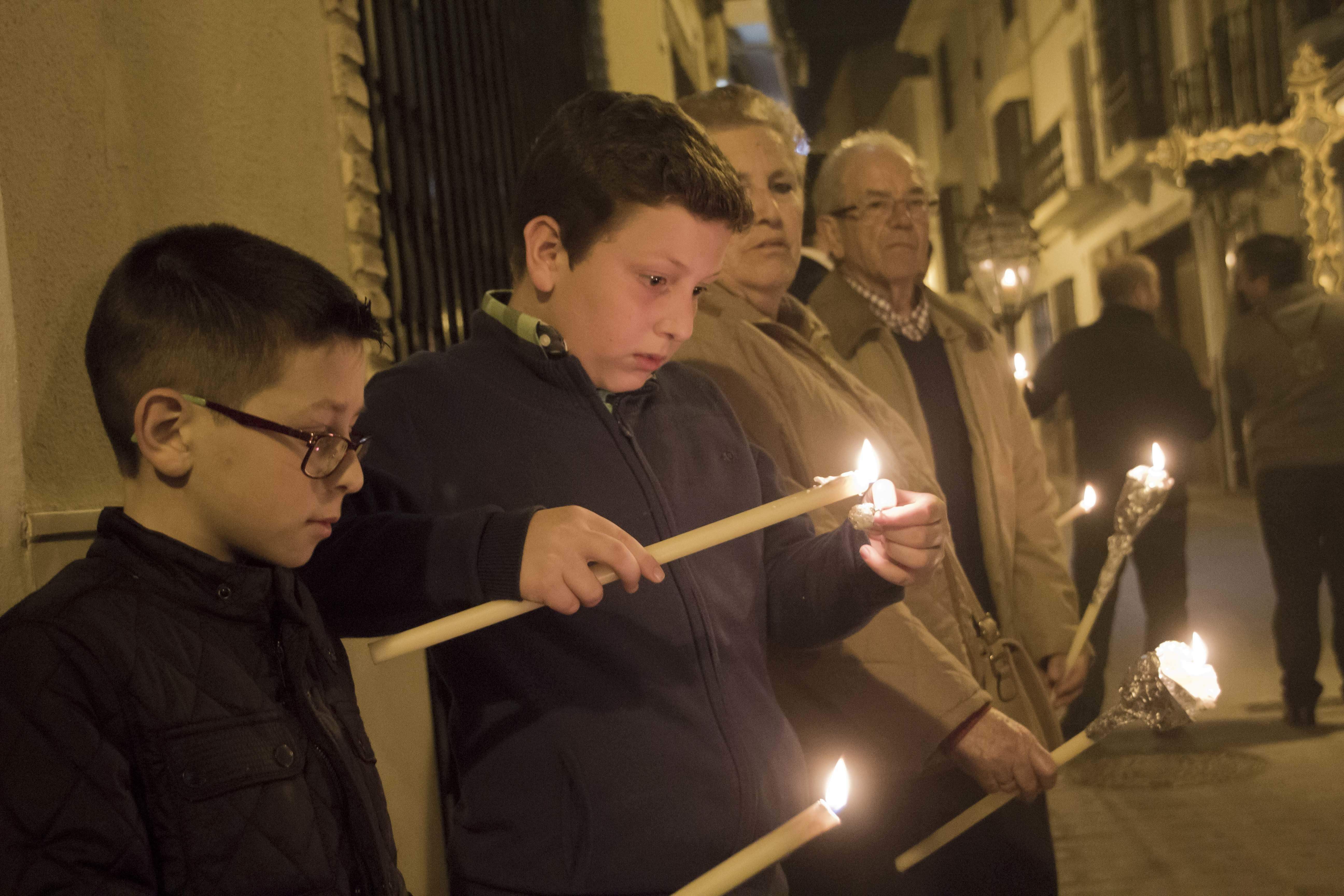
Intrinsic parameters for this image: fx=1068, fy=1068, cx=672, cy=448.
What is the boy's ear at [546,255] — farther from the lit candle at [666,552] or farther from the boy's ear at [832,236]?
the boy's ear at [832,236]

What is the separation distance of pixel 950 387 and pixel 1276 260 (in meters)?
3.16

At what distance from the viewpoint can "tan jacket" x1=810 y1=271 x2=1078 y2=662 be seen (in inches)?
99.5

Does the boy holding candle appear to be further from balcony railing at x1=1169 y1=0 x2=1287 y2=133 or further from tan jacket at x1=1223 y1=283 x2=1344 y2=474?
balcony railing at x1=1169 y1=0 x2=1287 y2=133

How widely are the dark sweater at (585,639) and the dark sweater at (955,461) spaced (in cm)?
103

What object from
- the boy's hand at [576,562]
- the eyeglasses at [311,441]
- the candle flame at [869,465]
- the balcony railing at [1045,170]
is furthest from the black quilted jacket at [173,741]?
the balcony railing at [1045,170]

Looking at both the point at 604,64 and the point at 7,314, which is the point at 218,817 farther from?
the point at 604,64

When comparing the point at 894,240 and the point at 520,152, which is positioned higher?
the point at 520,152

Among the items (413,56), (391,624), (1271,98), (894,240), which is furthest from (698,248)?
(1271,98)

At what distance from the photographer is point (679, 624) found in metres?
1.41

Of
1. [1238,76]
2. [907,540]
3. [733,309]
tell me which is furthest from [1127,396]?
[1238,76]

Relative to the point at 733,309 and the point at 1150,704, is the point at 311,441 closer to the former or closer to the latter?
the point at 733,309

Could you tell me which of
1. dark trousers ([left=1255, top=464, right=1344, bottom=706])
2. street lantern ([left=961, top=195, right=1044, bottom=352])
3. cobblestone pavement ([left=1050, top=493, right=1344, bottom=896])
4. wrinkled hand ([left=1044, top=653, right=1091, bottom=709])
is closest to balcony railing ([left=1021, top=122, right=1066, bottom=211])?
street lantern ([left=961, top=195, right=1044, bottom=352])

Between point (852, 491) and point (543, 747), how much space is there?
1.76ft

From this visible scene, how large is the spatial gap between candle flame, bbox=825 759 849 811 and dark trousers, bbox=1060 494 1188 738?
400cm
